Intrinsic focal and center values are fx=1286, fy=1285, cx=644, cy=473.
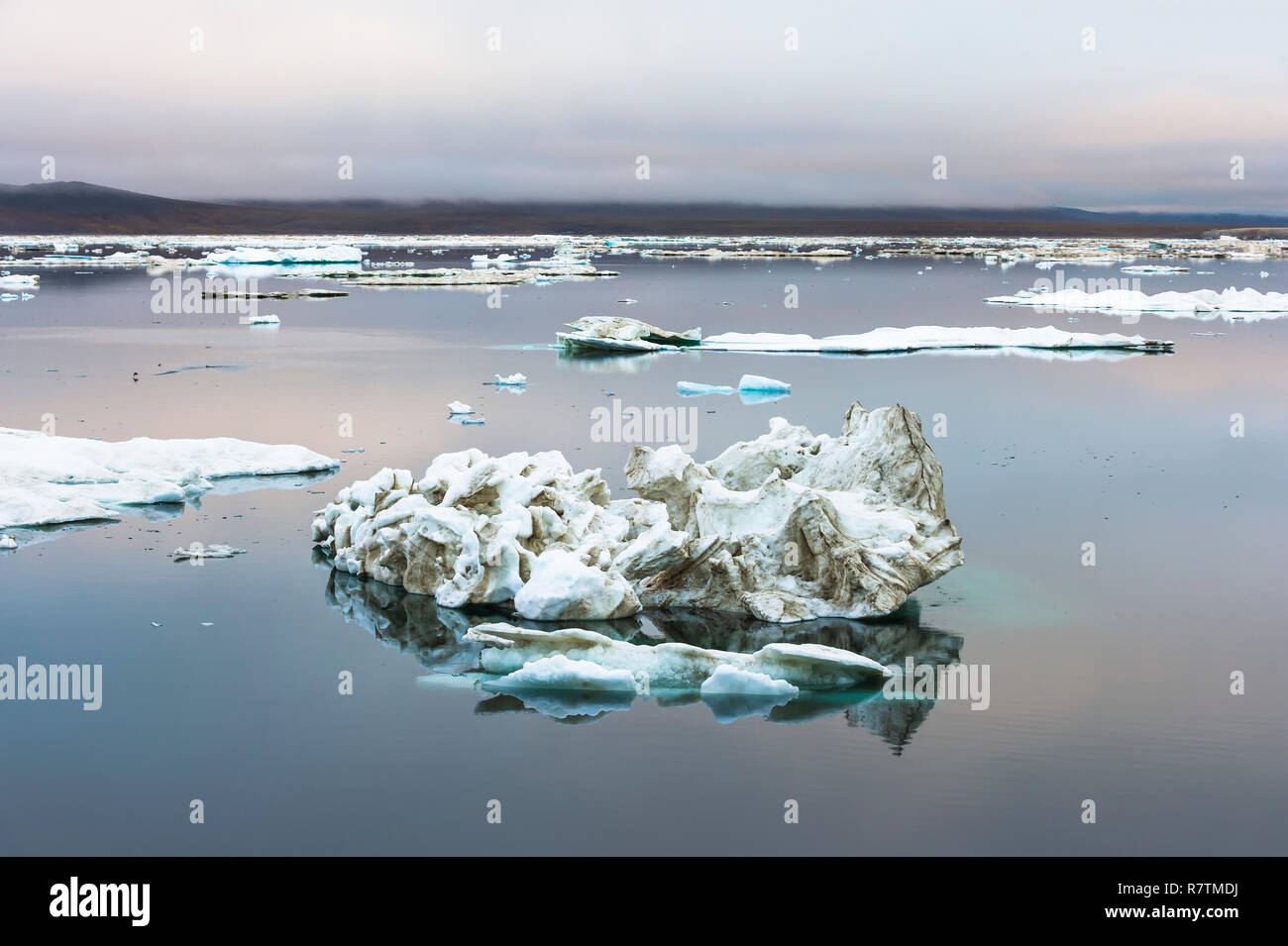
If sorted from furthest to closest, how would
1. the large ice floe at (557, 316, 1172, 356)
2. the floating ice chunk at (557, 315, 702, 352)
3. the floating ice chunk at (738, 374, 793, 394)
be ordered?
the large ice floe at (557, 316, 1172, 356)
the floating ice chunk at (557, 315, 702, 352)
the floating ice chunk at (738, 374, 793, 394)

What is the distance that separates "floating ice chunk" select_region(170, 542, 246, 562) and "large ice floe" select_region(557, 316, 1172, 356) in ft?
52.9

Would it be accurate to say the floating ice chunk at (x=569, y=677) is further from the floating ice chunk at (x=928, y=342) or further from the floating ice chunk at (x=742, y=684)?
the floating ice chunk at (x=928, y=342)

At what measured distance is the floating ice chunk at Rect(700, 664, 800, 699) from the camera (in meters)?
8.41

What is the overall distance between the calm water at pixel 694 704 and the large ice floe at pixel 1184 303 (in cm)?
2061

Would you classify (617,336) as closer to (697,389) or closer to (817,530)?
(697,389)

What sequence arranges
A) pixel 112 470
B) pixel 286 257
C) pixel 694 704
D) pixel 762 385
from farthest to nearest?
pixel 286 257 < pixel 762 385 < pixel 112 470 < pixel 694 704

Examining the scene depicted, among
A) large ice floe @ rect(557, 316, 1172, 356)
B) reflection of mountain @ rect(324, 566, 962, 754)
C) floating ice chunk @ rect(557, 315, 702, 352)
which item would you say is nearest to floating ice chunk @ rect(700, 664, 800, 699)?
reflection of mountain @ rect(324, 566, 962, 754)

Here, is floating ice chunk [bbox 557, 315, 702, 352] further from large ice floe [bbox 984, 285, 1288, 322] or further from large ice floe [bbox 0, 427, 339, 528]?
large ice floe [bbox 984, 285, 1288, 322]

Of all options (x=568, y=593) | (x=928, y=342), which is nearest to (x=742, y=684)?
(x=568, y=593)

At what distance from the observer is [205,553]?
38.7ft

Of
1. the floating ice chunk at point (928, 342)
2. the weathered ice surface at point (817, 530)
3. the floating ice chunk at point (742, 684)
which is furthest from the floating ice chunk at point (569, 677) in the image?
the floating ice chunk at point (928, 342)

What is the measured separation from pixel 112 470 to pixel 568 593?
22.4ft
